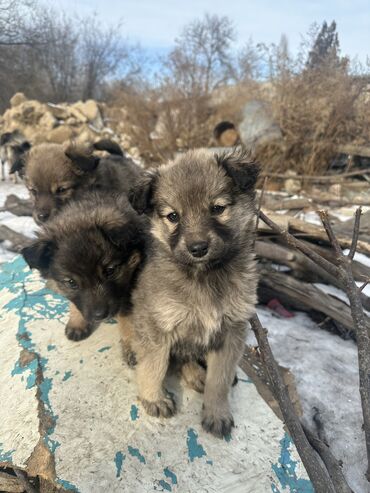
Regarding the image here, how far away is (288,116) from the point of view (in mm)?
11312

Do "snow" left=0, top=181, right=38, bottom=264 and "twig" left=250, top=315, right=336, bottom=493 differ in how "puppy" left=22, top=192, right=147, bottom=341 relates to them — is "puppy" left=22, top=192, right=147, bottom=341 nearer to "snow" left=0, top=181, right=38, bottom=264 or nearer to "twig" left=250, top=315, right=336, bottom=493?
"twig" left=250, top=315, right=336, bottom=493

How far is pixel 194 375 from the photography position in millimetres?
2783

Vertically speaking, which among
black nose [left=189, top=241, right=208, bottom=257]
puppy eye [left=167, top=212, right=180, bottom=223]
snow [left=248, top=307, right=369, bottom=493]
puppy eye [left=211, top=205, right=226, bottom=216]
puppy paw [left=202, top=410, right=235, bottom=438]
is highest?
puppy eye [left=211, top=205, right=226, bottom=216]

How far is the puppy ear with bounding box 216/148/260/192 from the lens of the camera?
7.89ft

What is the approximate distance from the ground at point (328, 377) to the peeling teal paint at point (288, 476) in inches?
20.4

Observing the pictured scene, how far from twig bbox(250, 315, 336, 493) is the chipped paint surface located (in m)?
0.31

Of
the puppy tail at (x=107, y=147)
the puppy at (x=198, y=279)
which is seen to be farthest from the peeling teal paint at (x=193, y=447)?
the puppy tail at (x=107, y=147)

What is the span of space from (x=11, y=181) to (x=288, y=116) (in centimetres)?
843

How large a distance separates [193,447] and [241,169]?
176 cm

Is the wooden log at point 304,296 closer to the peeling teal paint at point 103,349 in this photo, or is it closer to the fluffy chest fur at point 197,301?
the fluffy chest fur at point 197,301

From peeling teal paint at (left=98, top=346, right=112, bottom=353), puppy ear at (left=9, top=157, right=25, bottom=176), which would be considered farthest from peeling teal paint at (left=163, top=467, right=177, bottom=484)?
puppy ear at (left=9, top=157, right=25, bottom=176)

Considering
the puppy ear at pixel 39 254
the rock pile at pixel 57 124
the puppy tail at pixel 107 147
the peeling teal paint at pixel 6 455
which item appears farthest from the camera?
the rock pile at pixel 57 124

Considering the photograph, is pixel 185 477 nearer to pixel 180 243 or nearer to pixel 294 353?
pixel 180 243

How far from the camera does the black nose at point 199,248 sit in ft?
7.07
